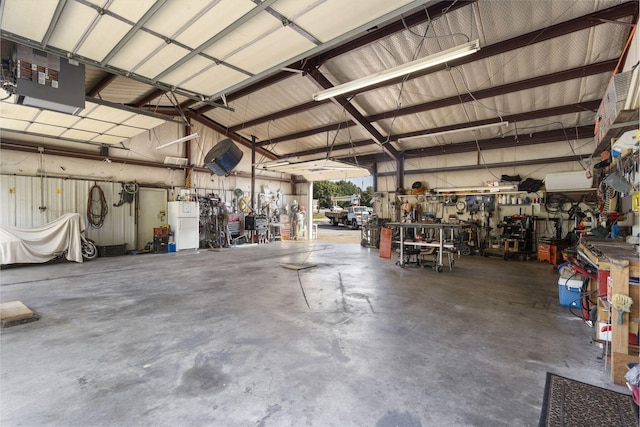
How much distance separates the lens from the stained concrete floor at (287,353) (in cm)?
195

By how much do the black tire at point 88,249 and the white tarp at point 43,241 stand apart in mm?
370

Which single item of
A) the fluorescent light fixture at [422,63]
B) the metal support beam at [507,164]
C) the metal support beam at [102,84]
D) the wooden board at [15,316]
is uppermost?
the metal support beam at [102,84]

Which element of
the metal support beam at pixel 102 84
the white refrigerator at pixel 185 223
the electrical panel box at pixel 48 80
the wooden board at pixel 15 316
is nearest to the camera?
the wooden board at pixel 15 316

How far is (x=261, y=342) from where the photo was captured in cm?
296

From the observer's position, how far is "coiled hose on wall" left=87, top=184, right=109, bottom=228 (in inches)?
333

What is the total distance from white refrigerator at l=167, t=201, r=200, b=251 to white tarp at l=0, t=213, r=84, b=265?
2.59 meters

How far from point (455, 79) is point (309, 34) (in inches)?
186

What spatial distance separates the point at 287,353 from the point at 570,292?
4.05 metres

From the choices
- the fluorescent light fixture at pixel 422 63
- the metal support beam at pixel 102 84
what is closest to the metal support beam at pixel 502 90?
the fluorescent light fixture at pixel 422 63

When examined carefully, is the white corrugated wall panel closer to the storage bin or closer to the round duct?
the round duct

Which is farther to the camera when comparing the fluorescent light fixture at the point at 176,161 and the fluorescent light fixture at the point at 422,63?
the fluorescent light fixture at the point at 176,161

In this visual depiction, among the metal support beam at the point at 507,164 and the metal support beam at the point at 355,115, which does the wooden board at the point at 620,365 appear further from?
the metal support beam at the point at 507,164

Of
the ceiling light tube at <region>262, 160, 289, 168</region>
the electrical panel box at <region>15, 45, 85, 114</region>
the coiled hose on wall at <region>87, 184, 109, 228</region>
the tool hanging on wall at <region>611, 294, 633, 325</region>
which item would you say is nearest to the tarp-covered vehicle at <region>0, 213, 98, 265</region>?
the coiled hose on wall at <region>87, 184, 109, 228</region>

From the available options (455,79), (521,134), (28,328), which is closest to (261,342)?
(28,328)
